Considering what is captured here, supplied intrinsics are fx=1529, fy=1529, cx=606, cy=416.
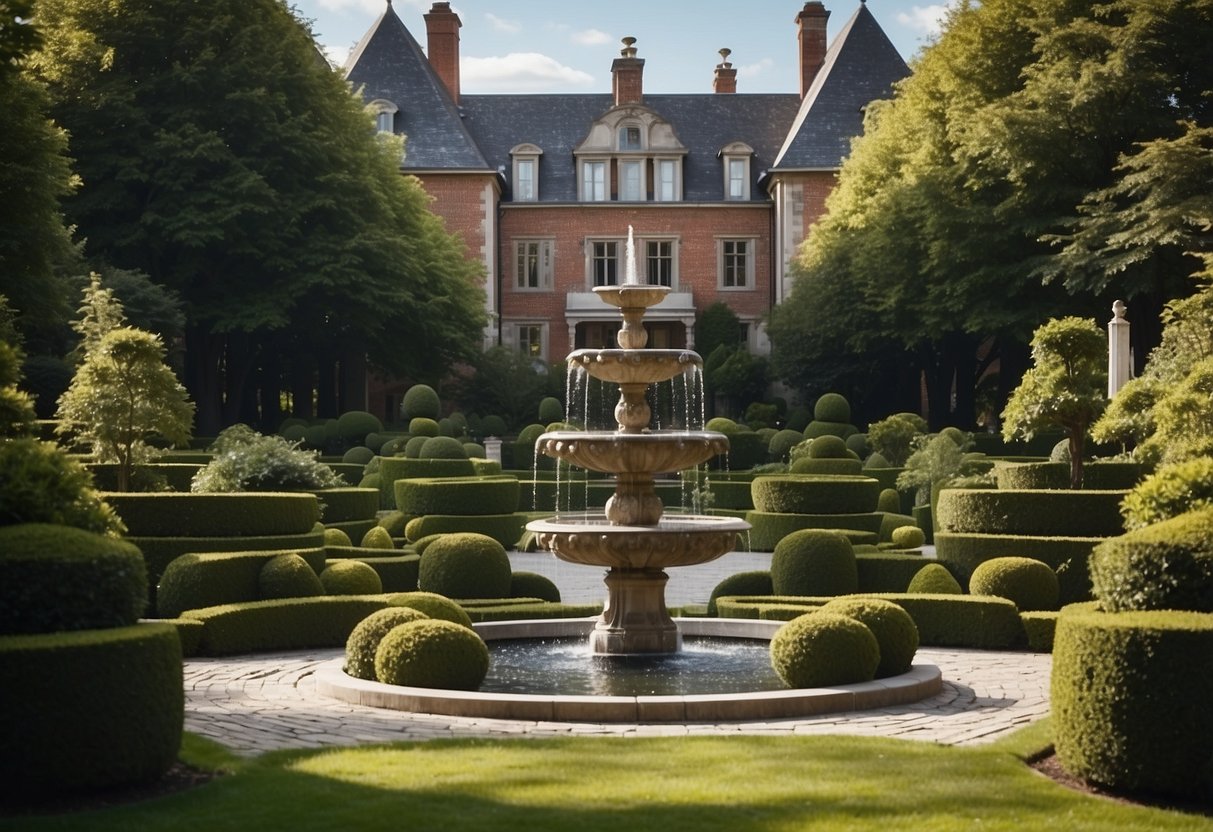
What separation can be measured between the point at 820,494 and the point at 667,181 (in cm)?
2988

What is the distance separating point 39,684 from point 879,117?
1468 inches

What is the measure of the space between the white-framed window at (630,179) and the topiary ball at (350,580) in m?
36.7

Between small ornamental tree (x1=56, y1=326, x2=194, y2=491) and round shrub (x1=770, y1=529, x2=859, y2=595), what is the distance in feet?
26.4

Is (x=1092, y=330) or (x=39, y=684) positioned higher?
(x=1092, y=330)

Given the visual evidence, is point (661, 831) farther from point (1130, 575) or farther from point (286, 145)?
point (286, 145)

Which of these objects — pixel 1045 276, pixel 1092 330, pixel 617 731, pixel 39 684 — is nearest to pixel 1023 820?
pixel 617 731

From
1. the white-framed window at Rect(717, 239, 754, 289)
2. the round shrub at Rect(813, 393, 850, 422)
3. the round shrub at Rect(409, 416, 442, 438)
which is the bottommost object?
the round shrub at Rect(409, 416, 442, 438)

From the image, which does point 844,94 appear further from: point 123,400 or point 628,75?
point 123,400

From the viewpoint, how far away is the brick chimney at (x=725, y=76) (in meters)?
57.5

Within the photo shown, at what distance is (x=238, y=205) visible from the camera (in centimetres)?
3406

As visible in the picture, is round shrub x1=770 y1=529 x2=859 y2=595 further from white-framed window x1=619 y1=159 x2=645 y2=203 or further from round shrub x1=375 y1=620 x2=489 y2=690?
white-framed window x1=619 y1=159 x2=645 y2=203

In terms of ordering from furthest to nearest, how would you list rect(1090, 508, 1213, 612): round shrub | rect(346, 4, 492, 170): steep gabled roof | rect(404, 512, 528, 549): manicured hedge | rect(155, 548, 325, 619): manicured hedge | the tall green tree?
rect(346, 4, 492, 170): steep gabled roof < the tall green tree < rect(404, 512, 528, 549): manicured hedge < rect(155, 548, 325, 619): manicured hedge < rect(1090, 508, 1213, 612): round shrub

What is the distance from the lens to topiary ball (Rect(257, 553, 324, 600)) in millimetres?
14977

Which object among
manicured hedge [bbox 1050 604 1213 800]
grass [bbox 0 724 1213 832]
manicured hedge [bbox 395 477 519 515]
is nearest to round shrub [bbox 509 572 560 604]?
manicured hedge [bbox 395 477 519 515]
